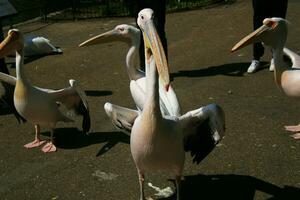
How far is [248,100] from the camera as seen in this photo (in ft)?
15.6

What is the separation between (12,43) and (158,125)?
7.20 feet

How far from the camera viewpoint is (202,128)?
9.77 ft

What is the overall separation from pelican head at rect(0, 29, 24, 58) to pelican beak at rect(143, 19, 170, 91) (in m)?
1.98

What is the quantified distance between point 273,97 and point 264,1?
1.28 meters

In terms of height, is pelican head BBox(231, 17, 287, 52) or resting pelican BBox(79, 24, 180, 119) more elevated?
pelican head BBox(231, 17, 287, 52)

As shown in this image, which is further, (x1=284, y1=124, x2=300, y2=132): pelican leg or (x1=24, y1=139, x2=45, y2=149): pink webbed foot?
(x1=24, y1=139, x2=45, y2=149): pink webbed foot

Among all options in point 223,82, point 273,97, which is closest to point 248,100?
point 273,97

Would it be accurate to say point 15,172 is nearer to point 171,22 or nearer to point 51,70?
point 51,70

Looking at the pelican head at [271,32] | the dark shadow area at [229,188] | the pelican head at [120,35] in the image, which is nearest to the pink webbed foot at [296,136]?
the dark shadow area at [229,188]

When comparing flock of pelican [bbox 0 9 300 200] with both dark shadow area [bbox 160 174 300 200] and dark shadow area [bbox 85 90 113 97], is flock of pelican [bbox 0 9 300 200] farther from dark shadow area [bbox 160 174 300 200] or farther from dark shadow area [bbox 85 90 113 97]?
dark shadow area [bbox 85 90 113 97]

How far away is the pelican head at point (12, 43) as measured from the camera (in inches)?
163

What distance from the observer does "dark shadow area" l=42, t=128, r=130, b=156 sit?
4.09 metres

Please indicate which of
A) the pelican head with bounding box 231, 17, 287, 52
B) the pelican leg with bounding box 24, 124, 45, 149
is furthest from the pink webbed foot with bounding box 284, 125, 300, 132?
the pelican leg with bounding box 24, 124, 45, 149

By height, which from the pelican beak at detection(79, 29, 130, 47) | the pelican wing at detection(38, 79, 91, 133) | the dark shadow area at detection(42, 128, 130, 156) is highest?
the pelican beak at detection(79, 29, 130, 47)
